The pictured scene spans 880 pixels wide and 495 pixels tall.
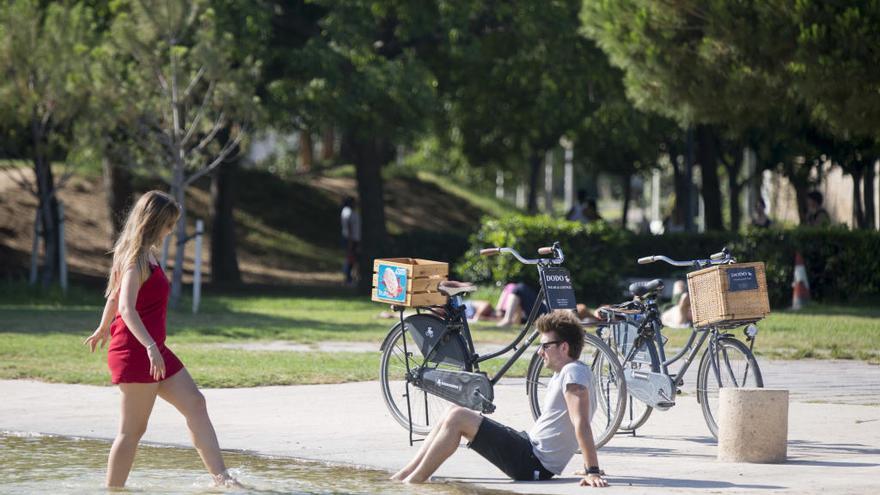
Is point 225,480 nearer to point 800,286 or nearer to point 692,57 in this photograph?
point 692,57

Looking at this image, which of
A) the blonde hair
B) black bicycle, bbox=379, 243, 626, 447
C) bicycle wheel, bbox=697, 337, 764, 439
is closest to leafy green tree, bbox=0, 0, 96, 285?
black bicycle, bbox=379, 243, 626, 447

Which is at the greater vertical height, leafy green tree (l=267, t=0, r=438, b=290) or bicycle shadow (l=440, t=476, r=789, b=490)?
leafy green tree (l=267, t=0, r=438, b=290)

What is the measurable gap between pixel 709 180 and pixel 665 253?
749 centimetres

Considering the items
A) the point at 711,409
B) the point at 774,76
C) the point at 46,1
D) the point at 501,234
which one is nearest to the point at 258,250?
the point at 46,1

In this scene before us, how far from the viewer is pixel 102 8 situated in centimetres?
2461

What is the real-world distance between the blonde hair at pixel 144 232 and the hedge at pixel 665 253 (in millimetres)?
14953

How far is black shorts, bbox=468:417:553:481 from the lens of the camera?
7.17m

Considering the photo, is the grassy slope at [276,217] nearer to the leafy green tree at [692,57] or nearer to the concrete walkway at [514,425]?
the leafy green tree at [692,57]

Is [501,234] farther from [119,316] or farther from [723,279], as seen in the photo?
[119,316]

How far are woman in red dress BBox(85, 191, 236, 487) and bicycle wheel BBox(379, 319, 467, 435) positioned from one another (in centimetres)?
231

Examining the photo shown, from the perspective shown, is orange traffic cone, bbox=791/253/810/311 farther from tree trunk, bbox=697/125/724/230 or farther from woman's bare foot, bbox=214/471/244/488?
woman's bare foot, bbox=214/471/244/488

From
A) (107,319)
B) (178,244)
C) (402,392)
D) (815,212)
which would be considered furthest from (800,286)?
(107,319)

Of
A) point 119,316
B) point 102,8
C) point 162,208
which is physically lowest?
point 119,316

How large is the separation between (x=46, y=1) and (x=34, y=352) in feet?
41.6
